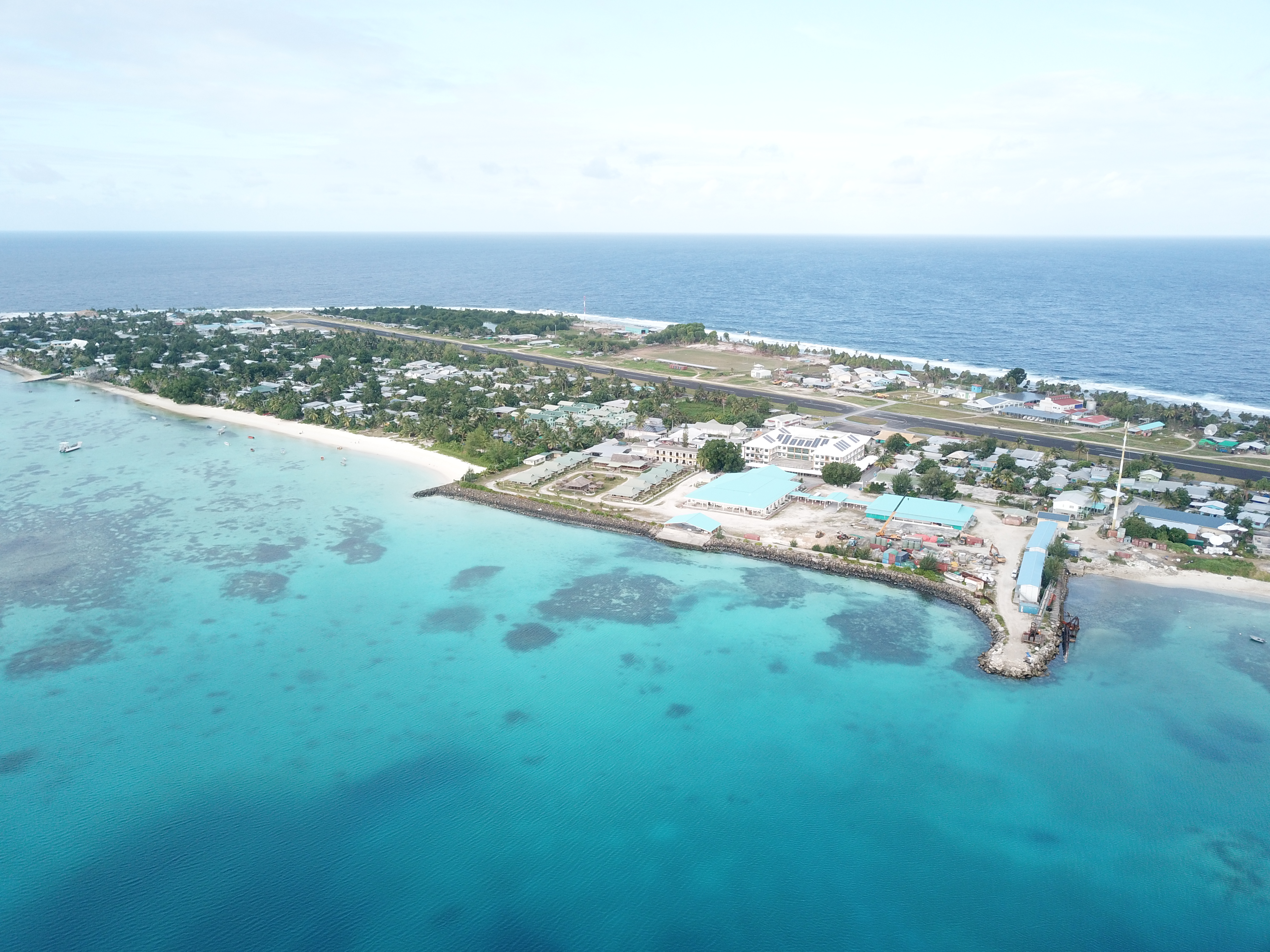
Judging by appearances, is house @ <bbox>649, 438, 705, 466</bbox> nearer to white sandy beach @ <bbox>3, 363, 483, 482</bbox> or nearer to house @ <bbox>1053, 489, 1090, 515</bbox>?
white sandy beach @ <bbox>3, 363, 483, 482</bbox>

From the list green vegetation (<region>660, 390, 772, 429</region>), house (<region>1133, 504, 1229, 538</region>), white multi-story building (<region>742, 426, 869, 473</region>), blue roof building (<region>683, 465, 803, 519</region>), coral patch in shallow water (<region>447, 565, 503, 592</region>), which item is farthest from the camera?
green vegetation (<region>660, 390, 772, 429</region>)

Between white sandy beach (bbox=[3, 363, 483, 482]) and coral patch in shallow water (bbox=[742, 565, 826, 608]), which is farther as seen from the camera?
white sandy beach (bbox=[3, 363, 483, 482])

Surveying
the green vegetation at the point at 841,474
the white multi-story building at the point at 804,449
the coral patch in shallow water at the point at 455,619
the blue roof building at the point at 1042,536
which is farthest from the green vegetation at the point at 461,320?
the blue roof building at the point at 1042,536

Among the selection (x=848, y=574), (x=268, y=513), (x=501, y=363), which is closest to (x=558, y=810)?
(x=848, y=574)

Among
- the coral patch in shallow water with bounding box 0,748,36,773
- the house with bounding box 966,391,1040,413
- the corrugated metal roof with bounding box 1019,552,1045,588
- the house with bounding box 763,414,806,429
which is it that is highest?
the house with bounding box 966,391,1040,413

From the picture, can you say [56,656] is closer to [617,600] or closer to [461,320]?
[617,600]

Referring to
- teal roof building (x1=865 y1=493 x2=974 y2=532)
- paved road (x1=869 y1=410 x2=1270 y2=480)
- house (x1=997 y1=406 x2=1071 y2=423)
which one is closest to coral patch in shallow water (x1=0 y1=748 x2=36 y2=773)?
teal roof building (x1=865 y1=493 x2=974 y2=532)

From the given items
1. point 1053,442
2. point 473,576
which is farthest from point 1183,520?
point 473,576

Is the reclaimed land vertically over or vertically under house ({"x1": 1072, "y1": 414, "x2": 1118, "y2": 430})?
under
